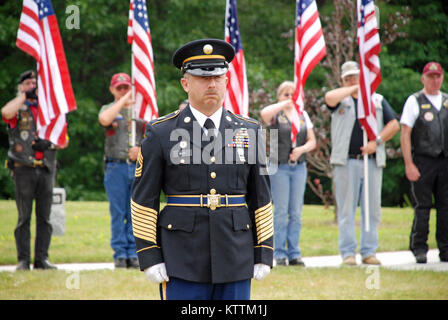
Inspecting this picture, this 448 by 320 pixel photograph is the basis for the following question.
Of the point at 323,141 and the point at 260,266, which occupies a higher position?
the point at 323,141

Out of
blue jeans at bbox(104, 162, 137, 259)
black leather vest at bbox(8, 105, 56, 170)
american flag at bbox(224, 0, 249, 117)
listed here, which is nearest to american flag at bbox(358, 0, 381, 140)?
american flag at bbox(224, 0, 249, 117)

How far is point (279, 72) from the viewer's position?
2338cm

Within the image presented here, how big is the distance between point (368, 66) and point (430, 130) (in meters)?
1.36

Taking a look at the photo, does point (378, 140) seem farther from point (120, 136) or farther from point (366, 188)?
point (120, 136)

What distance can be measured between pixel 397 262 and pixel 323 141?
584 cm

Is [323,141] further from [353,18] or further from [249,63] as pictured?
[249,63]

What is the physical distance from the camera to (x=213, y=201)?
3.97m

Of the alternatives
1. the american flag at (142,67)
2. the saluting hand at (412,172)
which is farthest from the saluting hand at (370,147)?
the american flag at (142,67)

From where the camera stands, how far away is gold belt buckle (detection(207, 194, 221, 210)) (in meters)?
3.97

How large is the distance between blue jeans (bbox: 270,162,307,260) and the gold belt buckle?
5008mm

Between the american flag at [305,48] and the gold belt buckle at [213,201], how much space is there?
4986mm

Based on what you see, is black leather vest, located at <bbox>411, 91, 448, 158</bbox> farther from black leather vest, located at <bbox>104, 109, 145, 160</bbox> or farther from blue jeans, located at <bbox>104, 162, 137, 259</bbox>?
blue jeans, located at <bbox>104, 162, 137, 259</bbox>
